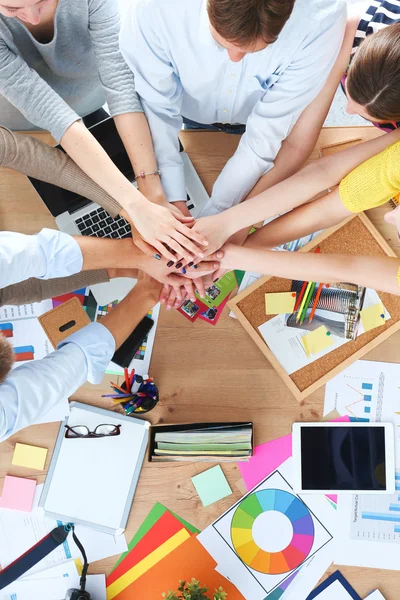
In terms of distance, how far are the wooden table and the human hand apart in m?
0.18

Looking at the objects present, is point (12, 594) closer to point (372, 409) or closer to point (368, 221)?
point (372, 409)

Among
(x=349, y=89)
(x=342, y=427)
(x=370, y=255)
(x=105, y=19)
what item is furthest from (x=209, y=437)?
(x=105, y=19)

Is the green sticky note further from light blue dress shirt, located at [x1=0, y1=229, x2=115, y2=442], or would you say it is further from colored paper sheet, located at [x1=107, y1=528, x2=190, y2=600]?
light blue dress shirt, located at [x1=0, y1=229, x2=115, y2=442]

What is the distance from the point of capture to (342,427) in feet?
4.65

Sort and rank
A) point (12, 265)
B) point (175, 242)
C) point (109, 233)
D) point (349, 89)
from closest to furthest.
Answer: point (349, 89) → point (12, 265) → point (175, 242) → point (109, 233)

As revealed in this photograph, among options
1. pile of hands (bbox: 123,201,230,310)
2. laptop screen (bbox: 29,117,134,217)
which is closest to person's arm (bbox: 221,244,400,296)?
pile of hands (bbox: 123,201,230,310)

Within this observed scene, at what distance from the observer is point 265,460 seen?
142 centimetres

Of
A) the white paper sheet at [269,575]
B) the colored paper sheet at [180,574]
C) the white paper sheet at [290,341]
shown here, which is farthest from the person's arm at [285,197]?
the colored paper sheet at [180,574]

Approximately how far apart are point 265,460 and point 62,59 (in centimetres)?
113

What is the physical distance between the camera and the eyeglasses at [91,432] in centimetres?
143

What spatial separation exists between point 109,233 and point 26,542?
0.83m

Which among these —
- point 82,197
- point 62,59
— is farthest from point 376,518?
point 62,59

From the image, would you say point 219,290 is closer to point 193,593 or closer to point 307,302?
point 307,302

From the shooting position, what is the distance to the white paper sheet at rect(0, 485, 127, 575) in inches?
55.4
